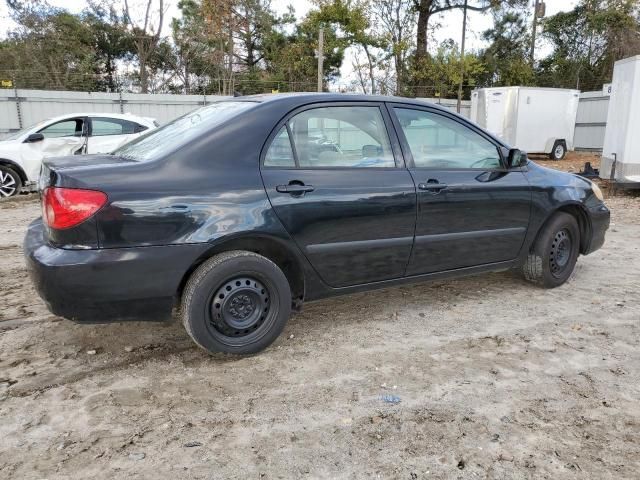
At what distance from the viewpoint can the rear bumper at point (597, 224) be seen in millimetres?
4766

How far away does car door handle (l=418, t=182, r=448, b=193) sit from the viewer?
145 inches

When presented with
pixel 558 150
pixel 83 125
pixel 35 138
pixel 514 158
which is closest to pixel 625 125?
pixel 514 158

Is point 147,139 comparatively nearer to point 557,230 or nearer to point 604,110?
point 557,230

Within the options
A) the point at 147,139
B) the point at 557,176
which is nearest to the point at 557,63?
the point at 557,176

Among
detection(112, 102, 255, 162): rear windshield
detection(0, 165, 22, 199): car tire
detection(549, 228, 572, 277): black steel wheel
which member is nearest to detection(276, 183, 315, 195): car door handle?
detection(112, 102, 255, 162): rear windshield

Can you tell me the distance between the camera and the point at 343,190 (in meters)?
3.39

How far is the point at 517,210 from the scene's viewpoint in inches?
166

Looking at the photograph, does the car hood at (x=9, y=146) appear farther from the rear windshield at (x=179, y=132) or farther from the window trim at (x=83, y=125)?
the rear windshield at (x=179, y=132)

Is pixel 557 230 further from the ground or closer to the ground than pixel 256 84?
closer to the ground

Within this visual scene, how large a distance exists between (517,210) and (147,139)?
2.87 meters

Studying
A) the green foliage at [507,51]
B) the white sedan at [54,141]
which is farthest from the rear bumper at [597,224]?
the green foliage at [507,51]

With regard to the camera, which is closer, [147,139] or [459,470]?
[459,470]

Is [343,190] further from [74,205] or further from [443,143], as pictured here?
[74,205]

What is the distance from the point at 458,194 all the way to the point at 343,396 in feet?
5.86
